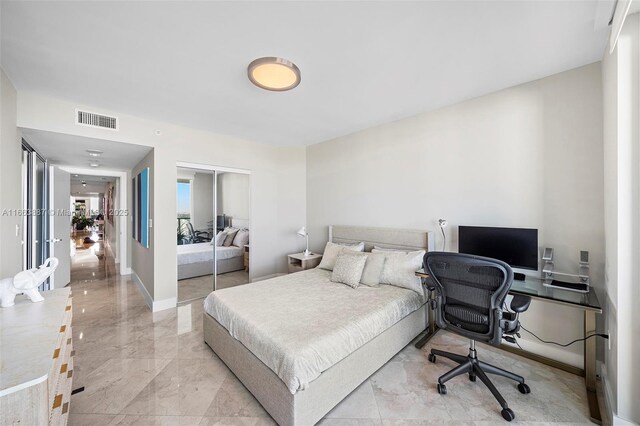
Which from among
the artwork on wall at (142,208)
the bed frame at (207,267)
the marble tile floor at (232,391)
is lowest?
the marble tile floor at (232,391)

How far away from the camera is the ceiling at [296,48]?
1.61 metres

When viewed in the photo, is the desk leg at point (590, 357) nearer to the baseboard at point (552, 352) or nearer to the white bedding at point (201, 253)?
the baseboard at point (552, 352)

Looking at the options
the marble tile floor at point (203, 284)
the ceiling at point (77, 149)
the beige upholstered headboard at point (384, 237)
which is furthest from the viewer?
the marble tile floor at point (203, 284)

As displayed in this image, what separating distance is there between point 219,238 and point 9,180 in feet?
8.10

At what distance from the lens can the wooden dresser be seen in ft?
3.15

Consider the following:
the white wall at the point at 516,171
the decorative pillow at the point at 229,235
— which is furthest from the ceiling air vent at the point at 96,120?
the white wall at the point at 516,171

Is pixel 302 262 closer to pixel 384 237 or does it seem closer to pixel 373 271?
pixel 384 237

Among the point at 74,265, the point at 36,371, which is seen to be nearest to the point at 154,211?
the point at 36,371

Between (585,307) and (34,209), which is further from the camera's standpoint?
(34,209)

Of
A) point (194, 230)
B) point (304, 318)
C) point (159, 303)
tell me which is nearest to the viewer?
point (304, 318)

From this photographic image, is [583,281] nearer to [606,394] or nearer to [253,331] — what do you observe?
[606,394]

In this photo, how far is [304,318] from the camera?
2082 millimetres

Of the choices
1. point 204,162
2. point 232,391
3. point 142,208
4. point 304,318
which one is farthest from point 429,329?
point 142,208

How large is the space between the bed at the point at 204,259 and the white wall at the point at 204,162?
31 cm
